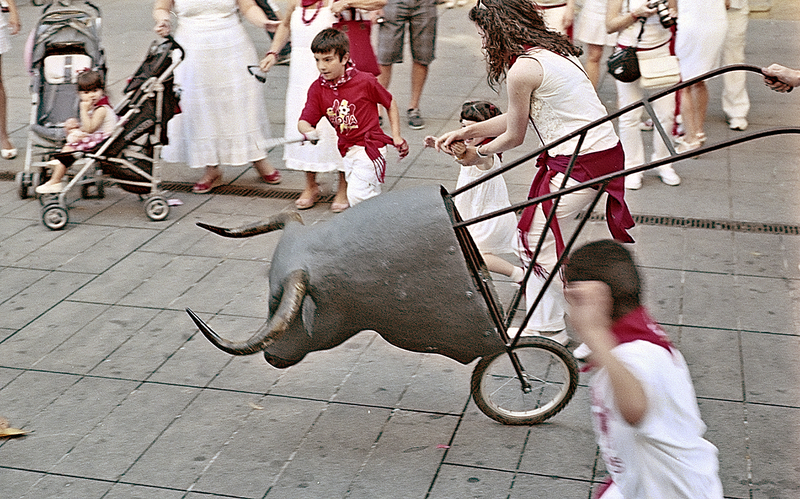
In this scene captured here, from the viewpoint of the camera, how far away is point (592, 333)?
2607 mm

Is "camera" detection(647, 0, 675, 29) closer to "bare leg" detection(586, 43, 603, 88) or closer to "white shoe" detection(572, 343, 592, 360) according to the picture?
"bare leg" detection(586, 43, 603, 88)

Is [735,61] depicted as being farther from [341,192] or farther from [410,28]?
[341,192]

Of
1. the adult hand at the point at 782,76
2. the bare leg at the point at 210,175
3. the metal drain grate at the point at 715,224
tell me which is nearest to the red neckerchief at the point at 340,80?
the bare leg at the point at 210,175

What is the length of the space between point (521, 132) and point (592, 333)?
7.57ft

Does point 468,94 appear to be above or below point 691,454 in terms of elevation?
below

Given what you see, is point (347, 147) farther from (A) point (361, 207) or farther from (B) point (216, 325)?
(A) point (361, 207)

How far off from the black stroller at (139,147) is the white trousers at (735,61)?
5112 mm

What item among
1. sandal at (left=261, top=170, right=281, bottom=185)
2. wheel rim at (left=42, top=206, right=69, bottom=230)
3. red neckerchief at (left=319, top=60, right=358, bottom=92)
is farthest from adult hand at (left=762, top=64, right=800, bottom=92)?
wheel rim at (left=42, top=206, right=69, bottom=230)

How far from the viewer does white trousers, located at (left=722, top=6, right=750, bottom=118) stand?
342 inches

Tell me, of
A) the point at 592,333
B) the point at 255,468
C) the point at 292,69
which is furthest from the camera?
the point at 292,69

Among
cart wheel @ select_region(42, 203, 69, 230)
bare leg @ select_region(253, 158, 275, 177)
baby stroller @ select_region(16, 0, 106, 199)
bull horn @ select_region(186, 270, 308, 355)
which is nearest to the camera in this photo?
bull horn @ select_region(186, 270, 308, 355)

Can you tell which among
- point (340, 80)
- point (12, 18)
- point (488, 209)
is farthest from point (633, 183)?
point (12, 18)

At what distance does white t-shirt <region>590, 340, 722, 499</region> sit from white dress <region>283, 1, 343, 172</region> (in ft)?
15.9

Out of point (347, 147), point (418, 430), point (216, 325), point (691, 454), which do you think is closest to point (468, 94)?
point (347, 147)
